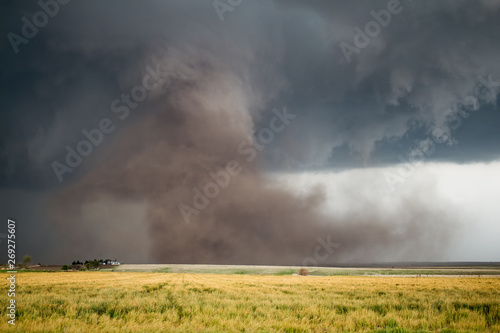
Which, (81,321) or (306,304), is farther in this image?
(306,304)

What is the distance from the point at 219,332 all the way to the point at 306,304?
8715 millimetres

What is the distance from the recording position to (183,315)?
13273mm

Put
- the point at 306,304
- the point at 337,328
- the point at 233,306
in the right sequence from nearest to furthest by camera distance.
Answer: the point at 337,328 < the point at 233,306 < the point at 306,304

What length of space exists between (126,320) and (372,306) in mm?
13174


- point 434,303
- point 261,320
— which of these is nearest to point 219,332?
point 261,320

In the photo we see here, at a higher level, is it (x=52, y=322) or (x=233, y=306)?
(x=52, y=322)

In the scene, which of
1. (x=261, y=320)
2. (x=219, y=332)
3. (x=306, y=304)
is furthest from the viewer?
(x=306, y=304)

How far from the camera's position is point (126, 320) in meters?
12.2

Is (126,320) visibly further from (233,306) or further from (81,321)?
(233,306)

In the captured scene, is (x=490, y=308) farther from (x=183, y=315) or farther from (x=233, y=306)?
(x=183, y=315)

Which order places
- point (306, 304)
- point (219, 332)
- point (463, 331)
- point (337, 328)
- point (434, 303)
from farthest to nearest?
point (434, 303)
point (306, 304)
point (337, 328)
point (463, 331)
point (219, 332)

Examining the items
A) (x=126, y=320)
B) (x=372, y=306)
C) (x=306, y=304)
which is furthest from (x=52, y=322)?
(x=372, y=306)

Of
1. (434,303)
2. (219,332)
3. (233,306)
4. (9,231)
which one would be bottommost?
(434,303)

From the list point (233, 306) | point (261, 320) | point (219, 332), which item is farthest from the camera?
point (233, 306)
